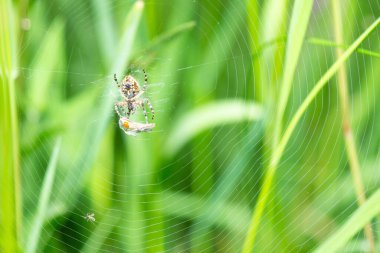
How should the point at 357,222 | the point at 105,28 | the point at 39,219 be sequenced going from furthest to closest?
the point at 105,28 → the point at 39,219 → the point at 357,222

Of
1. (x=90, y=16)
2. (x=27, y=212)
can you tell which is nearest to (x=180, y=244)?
(x=27, y=212)

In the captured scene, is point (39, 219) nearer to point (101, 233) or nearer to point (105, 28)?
point (101, 233)

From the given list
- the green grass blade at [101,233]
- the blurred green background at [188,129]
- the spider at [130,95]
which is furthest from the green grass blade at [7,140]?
the spider at [130,95]

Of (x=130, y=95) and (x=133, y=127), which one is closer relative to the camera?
(x=133, y=127)

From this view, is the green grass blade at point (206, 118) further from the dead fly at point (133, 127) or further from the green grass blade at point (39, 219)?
the green grass blade at point (39, 219)

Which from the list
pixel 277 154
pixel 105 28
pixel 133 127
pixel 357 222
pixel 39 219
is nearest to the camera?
pixel 357 222

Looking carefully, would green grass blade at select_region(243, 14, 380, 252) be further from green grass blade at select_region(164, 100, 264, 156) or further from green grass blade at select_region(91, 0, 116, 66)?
green grass blade at select_region(91, 0, 116, 66)

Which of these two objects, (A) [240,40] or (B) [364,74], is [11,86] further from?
(B) [364,74]

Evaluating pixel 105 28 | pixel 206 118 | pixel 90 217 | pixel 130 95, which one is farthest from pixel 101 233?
pixel 130 95
